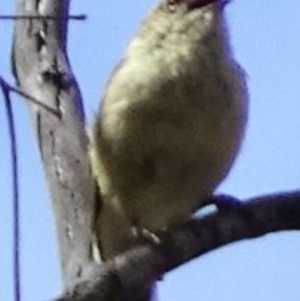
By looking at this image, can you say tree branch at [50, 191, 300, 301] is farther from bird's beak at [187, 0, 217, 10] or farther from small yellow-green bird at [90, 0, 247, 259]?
bird's beak at [187, 0, 217, 10]

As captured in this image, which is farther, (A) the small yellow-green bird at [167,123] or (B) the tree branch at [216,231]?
(A) the small yellow-green bird at [167,123]

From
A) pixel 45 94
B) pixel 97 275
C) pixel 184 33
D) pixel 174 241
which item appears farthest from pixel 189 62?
pixel 97 275

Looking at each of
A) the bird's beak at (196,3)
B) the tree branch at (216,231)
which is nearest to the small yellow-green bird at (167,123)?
the bird's beak at (196,3)

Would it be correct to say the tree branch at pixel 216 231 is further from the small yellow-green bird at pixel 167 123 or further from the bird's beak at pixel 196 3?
the bird's beak at pixel 196 3

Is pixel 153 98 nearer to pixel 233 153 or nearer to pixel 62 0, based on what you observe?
pixel 233 153

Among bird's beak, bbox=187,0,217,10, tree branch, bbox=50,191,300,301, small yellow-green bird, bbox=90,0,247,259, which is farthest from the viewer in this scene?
bird's beak, bbox=187,0,217,10

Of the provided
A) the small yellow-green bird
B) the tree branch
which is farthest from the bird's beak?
the tree branch

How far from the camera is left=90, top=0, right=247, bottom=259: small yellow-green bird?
2822 millimetres

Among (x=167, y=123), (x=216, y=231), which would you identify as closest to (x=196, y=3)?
(x=167, y=123)

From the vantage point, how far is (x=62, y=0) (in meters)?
3.21

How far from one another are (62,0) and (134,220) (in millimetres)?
589

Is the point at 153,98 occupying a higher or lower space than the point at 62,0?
lower

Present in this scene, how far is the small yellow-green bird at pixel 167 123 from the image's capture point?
282 centimetres

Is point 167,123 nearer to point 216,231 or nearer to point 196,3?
point 196,3
